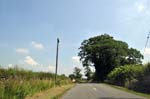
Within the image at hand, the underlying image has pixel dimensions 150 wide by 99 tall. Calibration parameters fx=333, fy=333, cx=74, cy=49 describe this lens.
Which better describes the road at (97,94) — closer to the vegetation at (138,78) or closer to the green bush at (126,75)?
the vegetation at (138,78)

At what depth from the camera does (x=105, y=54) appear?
10212 centimetres

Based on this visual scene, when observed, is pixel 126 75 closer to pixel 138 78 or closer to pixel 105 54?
pixel 138 78

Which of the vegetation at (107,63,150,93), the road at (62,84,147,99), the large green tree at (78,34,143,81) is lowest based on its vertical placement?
the road at (62,84,147,99)

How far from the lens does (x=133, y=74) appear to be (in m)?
57.6

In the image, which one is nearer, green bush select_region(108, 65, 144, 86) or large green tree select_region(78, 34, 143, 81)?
green bush select_region(108, 65, 144, 86)

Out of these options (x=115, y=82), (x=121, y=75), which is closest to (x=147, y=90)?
(x=121, y=75)

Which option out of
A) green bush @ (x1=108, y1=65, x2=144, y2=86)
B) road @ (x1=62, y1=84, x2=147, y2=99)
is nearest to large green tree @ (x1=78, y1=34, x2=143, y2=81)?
green bush @ (x1=108, y1=65, x2=144, y2=86)

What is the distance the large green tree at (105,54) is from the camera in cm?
10083

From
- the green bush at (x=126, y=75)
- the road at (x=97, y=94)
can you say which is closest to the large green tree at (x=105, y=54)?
the green bush at (x=126, y=75)

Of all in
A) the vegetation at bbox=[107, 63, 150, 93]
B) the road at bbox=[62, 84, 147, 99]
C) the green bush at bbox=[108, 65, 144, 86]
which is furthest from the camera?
the green bush at bbox=[108, 65, 144, 86]

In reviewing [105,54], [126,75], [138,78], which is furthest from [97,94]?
[105,54]

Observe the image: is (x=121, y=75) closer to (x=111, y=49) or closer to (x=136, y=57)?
(x=111, y=49)

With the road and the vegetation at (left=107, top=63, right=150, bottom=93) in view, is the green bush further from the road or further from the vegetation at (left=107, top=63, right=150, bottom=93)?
the road

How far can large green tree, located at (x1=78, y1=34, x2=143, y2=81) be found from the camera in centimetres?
10083
